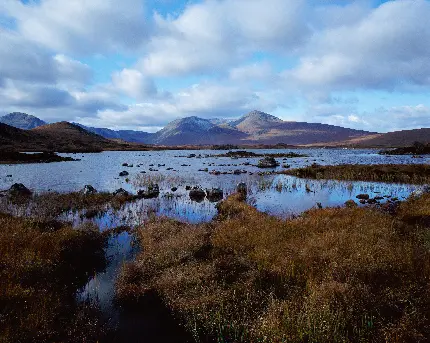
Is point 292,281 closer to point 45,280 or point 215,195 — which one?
point 45,280

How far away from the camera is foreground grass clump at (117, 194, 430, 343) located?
712 centimetres

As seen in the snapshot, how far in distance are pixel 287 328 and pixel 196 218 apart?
13.6m

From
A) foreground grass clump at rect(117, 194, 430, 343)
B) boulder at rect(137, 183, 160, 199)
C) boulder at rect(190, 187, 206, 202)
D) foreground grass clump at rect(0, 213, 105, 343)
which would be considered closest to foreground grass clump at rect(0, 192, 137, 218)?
boulder at rect(137, 183, 160, 199)

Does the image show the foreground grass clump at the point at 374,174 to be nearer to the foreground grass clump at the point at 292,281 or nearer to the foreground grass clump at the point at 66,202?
the foreground grass clump at the point at 292,281

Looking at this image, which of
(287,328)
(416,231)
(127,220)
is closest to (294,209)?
(416,231)

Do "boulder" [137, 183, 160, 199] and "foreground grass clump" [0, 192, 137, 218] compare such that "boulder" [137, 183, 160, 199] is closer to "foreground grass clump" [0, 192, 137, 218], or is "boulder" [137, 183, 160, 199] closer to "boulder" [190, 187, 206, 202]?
"foreground grass clump" [0, 192, 137, 218]

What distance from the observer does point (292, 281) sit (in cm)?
951

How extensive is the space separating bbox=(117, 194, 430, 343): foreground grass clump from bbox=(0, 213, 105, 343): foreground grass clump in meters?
1.85

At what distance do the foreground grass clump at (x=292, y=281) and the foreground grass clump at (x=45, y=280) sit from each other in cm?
185

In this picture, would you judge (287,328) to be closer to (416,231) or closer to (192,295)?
(192,295)

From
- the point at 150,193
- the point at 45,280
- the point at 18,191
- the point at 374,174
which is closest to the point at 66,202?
the point at 18,191

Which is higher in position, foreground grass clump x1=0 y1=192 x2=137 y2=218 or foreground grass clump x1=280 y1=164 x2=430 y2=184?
foreground grass clump x1=280 y1=164 x2=430 y2=184

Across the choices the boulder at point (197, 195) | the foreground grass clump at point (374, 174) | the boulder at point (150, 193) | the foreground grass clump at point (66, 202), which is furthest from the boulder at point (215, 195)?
A: the foreground grass clump at point (374, 174)

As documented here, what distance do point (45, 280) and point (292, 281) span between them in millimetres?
8012
